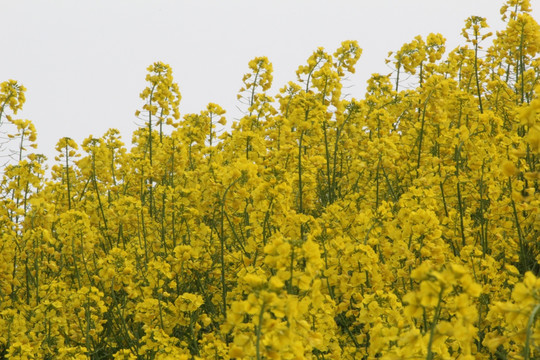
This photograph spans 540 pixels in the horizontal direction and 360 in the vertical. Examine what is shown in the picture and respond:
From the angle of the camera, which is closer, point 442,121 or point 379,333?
point 379,333

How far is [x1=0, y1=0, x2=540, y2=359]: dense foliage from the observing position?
8.37 ft

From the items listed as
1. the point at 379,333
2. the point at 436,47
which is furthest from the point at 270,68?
the point at 379,333

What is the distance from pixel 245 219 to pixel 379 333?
2556 millimetres

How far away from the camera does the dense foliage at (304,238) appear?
2.55 m

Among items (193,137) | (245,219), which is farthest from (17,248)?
(245,219)

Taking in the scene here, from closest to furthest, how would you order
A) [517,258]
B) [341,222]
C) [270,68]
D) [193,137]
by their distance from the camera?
[517,258] → [341,222] → [193,137] → [270,68]

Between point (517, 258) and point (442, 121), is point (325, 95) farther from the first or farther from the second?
point (517, 258)

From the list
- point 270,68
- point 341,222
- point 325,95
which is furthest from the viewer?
point 270,68

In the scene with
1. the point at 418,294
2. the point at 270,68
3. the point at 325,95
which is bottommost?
the point at 418,294

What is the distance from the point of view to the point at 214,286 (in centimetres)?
503

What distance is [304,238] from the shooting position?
3.22m

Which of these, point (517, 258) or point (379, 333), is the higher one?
point (517, 258)

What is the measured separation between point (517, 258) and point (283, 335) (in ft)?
8.84

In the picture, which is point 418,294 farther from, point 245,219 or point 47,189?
point 47,189
